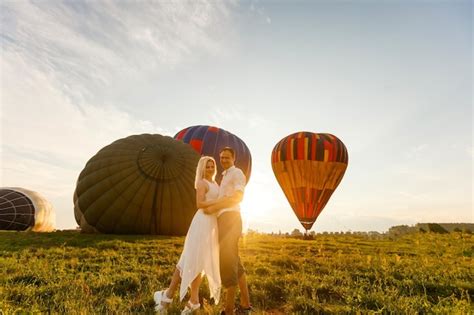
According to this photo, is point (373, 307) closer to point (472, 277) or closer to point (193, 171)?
point (472, 277)

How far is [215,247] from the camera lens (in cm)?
470

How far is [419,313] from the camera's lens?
15.9ft

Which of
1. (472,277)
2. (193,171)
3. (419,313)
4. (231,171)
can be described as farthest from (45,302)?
(193,171)

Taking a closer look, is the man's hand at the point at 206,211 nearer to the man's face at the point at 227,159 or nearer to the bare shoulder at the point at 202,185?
the bare shoulder at the point at 202,185

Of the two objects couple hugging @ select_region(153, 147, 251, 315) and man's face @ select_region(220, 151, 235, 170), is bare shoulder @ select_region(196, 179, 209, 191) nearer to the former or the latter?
couple hugging @ select_region(153, 147, 251, 315)

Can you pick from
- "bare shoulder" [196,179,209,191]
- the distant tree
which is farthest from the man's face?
the distant tree

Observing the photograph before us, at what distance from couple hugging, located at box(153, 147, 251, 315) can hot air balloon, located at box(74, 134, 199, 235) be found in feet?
36.2

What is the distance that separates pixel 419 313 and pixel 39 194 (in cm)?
3073

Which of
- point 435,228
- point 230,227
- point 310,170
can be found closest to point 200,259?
point 230,227

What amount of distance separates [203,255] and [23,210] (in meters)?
25.8

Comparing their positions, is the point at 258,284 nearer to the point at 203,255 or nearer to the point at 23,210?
the point at 203,255

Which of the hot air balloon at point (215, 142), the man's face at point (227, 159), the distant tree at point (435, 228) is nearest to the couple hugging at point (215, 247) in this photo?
the man's face at point (227, 159)

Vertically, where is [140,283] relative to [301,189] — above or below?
below

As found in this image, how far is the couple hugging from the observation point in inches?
180
